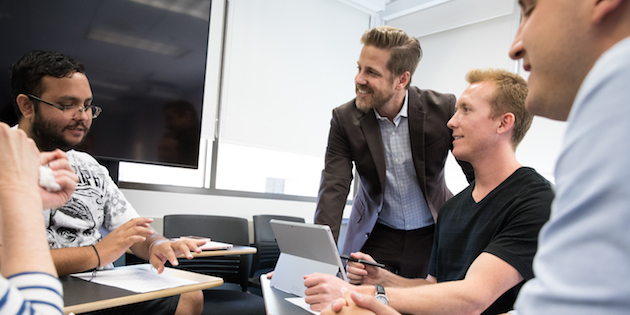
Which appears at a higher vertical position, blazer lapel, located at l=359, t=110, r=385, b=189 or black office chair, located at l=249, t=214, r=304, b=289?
blazer lapel, located at l=359, t=110, r=385, b=189

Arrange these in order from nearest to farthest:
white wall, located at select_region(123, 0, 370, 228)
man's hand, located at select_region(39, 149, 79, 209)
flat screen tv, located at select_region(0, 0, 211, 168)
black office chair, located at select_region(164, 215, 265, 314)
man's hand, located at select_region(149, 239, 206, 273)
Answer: man's hand, located at select_region(39, 149, 79, 209), man's hand, located at select_region(149, 239, 206, 273), flat screen tv, located at select_region(0, 0, 211, 168), black office chair, located at select_region(164, 215, 265, 314), white wall, located at select_region(123, 0, 370, 228)

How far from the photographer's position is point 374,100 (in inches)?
90.2

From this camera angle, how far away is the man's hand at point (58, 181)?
84 centimetres

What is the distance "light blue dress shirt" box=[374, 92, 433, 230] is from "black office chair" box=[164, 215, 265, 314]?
1.00m

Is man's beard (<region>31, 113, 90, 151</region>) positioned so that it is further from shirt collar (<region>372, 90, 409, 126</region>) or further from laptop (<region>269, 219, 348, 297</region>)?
shirt collar (<region>372, 90, 409, 126</region>)

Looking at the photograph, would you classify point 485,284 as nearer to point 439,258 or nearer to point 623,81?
point 439,258

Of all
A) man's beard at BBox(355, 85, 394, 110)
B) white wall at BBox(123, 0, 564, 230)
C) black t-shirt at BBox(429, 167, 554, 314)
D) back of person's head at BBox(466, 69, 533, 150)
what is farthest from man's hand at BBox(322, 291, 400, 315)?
white wall at BBox(123, 0, 564, 230)

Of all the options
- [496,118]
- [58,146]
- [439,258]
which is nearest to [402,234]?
[439,258]

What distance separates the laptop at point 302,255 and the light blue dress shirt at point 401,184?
0.86 meters

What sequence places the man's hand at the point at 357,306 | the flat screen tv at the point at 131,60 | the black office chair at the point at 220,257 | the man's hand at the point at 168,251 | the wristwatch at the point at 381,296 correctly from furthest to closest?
the black office chair at the point at 220,257 → the flat screen tv at the point at 131,60 → the man's hand at the point at 168,251 → the wristwatch at the point at 381,296 → the man's hand at the point at 357,306

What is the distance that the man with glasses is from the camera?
5.68ft

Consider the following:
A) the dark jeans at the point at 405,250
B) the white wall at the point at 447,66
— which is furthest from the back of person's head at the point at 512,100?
the white wall at the point at 447,66

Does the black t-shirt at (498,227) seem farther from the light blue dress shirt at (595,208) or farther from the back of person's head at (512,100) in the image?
the light blue dress shirt at (595,208)

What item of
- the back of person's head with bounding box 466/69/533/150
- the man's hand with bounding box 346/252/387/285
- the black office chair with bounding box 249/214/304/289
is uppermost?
the back of person's head with bounding box 466/69/533/150
